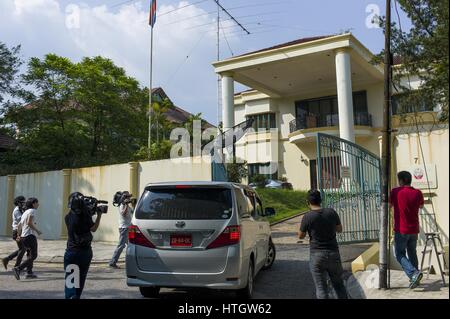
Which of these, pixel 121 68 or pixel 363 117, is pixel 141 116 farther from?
pixel 363 117

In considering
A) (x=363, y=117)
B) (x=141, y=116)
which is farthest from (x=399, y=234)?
(x=141, y=116)

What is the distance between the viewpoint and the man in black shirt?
199 inches

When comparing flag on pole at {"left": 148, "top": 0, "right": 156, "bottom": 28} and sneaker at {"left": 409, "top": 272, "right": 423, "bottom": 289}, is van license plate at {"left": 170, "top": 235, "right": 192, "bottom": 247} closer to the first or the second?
sneaker at {"left": 409, "top": 272, "right": 423, "bottom": 289}

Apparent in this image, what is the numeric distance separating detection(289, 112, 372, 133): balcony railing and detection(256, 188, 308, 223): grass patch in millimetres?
5996

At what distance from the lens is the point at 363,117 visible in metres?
25.0

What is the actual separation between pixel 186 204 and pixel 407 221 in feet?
10.3

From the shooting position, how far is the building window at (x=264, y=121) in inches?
1122

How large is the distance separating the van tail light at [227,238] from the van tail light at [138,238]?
2.82ft

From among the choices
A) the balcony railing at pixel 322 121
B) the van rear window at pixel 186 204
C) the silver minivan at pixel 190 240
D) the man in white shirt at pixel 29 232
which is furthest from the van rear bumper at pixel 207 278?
the balcony railing at pixel 322 121

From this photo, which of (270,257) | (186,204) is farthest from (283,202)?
(186,204)

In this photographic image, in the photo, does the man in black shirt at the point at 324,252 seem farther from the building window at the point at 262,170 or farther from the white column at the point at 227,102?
the building window at the point at 262,170

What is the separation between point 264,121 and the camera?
28.8 metres

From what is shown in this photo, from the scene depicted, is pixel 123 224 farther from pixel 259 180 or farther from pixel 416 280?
pixel 259 180
